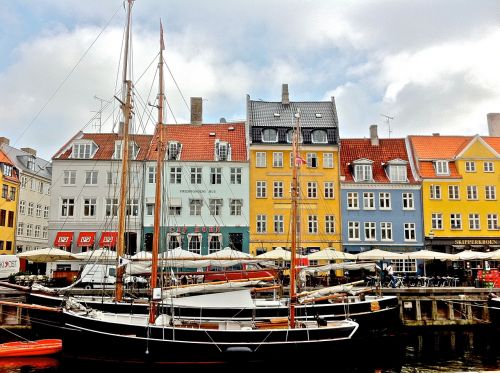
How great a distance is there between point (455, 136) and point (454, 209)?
28.1 feet

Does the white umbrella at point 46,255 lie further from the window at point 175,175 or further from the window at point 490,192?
the window at point 490,192

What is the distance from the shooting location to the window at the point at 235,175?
43844 mm

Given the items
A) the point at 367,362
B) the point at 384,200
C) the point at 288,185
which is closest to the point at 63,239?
the point at 288,185

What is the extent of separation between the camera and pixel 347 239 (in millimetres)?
43344

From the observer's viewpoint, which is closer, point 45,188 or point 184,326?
point 184,326

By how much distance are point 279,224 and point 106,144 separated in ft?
57.3

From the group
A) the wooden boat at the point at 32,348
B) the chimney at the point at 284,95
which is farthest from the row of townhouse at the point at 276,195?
the wooden boat at the point at 32,348

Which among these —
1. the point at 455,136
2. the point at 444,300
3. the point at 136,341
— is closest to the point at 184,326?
the point at 136,341

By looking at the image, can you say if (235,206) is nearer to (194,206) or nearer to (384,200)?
(194,206)

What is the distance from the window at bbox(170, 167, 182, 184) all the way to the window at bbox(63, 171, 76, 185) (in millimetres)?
8662

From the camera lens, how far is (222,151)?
4453 centimetres

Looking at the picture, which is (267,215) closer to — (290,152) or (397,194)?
(290,152)

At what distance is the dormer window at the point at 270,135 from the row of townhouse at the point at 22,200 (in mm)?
21238

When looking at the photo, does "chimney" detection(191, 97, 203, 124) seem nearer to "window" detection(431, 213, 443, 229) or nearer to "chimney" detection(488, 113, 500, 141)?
"window" detection(431, 213, 443, 229)
